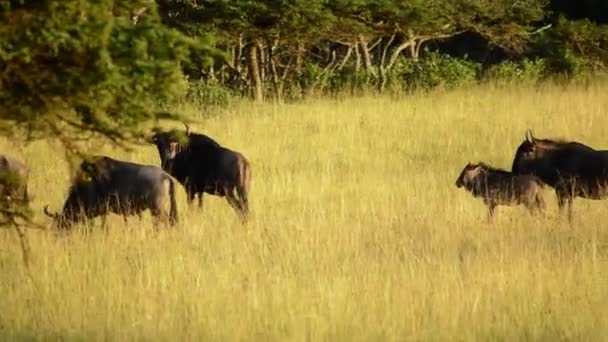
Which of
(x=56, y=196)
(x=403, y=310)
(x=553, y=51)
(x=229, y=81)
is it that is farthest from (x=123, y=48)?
(x=553, y=51)

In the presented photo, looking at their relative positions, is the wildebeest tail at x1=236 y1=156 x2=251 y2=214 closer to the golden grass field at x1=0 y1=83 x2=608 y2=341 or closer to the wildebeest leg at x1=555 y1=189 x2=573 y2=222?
the golden grass field at x1=0 y1=83 x2=608 y2=341

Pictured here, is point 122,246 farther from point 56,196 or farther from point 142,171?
point 56,196

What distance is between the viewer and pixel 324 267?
1086 cm

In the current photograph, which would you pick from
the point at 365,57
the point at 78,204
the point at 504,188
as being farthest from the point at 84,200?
the point at 365,57

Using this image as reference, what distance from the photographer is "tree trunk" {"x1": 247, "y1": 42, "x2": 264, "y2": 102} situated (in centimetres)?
2705

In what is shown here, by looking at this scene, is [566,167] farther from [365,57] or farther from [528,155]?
[365,57]

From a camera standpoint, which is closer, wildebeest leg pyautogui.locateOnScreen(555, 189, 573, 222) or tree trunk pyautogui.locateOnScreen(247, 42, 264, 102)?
wildebeest leg pyautogui.locateOnScreen(555, 189, 573, 222)

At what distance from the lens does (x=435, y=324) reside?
9039mm

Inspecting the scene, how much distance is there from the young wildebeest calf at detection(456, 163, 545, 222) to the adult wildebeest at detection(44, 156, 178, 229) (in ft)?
11.2

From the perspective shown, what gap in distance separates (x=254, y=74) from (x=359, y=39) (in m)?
2.84

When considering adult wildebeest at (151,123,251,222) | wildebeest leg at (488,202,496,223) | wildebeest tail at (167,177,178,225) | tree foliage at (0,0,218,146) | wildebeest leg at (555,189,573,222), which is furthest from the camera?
adult wildebeest at (151,123,251,222)

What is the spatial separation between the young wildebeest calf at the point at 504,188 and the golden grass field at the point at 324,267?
0.19m

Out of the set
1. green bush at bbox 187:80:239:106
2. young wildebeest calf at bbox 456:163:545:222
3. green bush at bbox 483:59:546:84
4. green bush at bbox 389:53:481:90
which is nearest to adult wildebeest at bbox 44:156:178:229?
young wildebeest calf at bbox 456:163:545:222

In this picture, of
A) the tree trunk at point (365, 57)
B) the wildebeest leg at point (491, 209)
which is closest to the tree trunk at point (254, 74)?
the tree trunk at point (365, 57)
